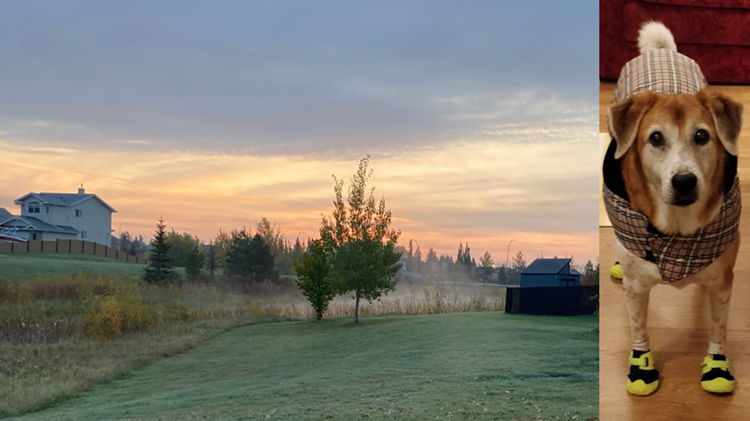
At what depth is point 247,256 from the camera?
16.7 feet

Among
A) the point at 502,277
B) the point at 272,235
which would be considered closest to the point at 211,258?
the point at 272,235

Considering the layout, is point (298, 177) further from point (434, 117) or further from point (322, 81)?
point (434, 117)

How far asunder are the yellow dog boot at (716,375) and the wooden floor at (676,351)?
0.03m

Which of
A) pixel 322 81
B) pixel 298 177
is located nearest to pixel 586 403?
pixel 298 177

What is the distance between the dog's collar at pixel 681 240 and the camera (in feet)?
6.01

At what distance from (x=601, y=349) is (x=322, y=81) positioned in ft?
14.3

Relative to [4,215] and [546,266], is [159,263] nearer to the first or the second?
[4,215]

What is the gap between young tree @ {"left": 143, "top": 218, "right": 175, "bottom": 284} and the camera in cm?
503

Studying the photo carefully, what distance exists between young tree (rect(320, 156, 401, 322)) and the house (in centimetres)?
205

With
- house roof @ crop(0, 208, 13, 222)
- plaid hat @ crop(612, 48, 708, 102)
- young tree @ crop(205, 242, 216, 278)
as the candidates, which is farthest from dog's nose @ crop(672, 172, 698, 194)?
house roof @ crop(0, 208, 13, 222)

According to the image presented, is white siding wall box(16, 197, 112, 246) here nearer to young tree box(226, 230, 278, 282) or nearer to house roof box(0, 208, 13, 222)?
house roof box(0, 208, 13, 222)

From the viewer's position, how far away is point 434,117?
221 inches

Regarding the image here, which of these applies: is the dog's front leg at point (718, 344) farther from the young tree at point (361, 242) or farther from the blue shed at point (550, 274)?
the young tree at point (361, 242)

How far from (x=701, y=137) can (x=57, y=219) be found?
4.68 metres
